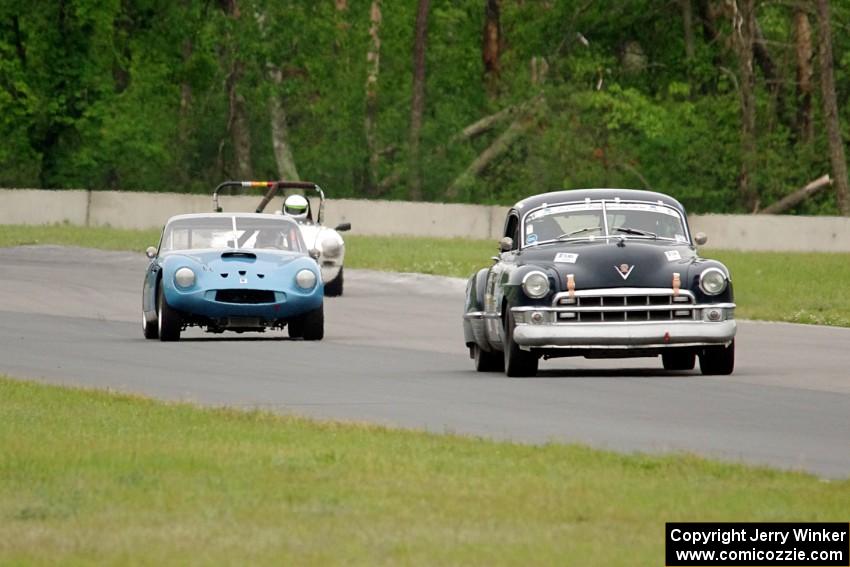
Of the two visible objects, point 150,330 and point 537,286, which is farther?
point 150,330

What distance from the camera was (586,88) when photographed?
71.8m

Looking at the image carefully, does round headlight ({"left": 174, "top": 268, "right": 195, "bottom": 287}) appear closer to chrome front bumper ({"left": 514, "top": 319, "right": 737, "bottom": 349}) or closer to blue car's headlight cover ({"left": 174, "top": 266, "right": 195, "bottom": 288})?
blue car's headlight cover ({"left": 174, "top": 266, "right": 195, "bottom": 288})

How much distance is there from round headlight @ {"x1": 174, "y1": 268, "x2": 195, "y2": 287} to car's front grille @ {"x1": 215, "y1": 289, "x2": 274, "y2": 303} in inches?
11.4

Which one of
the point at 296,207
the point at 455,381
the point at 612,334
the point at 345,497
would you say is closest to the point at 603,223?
the point at 612,334

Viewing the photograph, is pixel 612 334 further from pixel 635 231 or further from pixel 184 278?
pixel 184 278

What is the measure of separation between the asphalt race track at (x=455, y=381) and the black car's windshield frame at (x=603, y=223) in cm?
115

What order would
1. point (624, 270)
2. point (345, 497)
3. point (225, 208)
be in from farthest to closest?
point (225, 208) < point (624, 270) < point (345, 497)

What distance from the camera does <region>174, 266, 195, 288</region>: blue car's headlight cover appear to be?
2083 centimetres

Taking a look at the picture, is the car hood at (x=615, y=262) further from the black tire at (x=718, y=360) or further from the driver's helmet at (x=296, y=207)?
the driver's helmet at (x=296, y=207)

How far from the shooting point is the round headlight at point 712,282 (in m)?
16.8

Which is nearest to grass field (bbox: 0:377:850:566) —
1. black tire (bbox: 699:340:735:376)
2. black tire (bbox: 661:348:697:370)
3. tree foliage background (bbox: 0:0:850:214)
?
black tire (bbox: 699:340:735:376)

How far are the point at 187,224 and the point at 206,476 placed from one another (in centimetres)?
1271

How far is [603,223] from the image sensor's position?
1814cm

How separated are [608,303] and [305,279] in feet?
17.4
